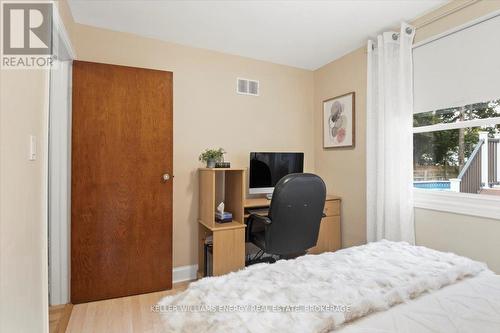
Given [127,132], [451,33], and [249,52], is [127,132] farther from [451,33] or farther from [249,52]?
[451,33]

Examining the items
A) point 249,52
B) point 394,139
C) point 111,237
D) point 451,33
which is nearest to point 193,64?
point 249,52

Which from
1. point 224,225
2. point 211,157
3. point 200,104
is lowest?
point 224,225

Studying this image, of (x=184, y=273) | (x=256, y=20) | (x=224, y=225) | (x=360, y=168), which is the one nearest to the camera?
(x=256, y=20)

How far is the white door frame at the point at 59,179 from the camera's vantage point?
2232mm

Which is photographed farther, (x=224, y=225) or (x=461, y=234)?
(x=224, y=225)

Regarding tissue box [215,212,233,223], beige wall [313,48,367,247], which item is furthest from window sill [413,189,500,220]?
tissue box [215,212,233,223]

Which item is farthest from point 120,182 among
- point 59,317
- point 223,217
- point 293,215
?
point 293,215

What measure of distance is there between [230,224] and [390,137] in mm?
1685

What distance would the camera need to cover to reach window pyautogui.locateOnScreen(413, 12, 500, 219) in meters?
2.04

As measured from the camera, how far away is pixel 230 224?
2.62 m

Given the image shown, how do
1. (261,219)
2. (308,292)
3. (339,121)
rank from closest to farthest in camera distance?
(308,292) < (261,219) < (339,121)

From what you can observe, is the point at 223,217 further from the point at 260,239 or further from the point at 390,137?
the point at 390,137

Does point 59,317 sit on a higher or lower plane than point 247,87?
lower

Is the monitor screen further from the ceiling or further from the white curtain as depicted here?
the ceiling
